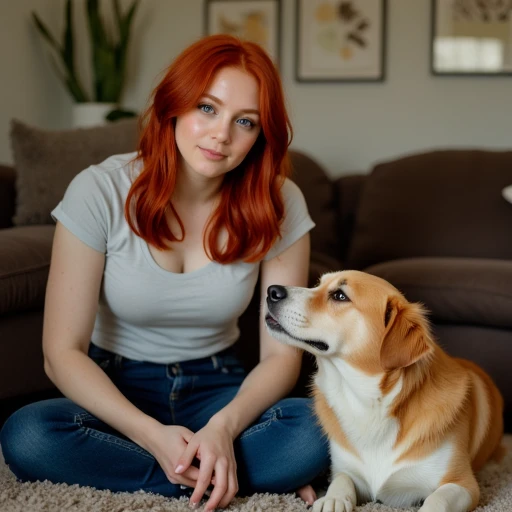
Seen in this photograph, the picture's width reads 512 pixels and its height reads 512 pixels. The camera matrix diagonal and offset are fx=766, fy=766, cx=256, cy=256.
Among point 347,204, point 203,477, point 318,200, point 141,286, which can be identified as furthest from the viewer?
point 347,204

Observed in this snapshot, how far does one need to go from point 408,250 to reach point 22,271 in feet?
4.83

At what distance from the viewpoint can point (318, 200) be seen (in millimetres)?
3135

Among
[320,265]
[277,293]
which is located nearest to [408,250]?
[320,265]

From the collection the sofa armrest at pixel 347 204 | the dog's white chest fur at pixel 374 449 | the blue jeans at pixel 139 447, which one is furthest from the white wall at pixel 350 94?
the dog's white chest fur at pixel 374 449

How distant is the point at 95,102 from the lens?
3895 mm

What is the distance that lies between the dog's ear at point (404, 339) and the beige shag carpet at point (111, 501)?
12.5 inches

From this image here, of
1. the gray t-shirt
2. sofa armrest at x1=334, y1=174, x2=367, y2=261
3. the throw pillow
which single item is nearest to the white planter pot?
the throw pillow

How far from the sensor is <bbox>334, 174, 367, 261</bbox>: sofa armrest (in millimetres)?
3256

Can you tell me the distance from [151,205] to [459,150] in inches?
70.0

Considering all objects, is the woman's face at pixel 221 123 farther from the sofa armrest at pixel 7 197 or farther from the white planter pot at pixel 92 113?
the white planter pot at pixel 92 113

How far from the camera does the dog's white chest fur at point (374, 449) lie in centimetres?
151

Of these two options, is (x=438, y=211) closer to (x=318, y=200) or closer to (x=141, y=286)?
(x=318, y=200)

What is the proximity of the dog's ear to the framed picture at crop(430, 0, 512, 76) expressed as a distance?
8.02 feet

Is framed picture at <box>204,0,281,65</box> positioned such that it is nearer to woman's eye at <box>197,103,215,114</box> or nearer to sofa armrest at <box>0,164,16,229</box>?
sofa armrest at <box>0,164,16,229</box>
